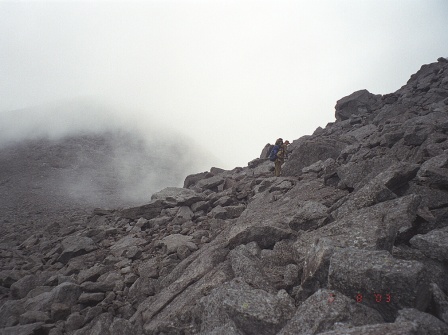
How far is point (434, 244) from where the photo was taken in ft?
20.9

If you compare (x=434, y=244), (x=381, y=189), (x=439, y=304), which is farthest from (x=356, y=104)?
(x=439, y=304)

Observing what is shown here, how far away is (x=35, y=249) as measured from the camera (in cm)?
2019

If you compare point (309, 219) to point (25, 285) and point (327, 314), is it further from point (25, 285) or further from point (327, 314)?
point (25, 285)

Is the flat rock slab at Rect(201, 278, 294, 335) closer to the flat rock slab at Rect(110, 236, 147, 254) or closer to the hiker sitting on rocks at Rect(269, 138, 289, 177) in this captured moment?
the flat rock slab at Rect(110, 236, 147, 254)

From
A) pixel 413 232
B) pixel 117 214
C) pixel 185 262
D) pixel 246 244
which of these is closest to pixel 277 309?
pixel 246 244

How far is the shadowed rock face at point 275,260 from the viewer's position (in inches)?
212

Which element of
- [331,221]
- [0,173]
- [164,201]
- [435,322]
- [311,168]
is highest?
[0,173]

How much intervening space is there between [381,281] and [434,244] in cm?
241

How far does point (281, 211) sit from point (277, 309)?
7204mm

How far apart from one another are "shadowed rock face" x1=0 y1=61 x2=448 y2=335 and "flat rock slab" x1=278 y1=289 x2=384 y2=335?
24 millimetres

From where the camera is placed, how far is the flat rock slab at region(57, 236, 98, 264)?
16602mm

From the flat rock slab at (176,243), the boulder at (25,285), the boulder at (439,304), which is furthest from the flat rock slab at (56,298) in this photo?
the boulder at (439,304)

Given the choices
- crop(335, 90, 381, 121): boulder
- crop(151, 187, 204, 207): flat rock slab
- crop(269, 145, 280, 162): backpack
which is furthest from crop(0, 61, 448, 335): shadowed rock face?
crop(335, 90, 381, 121): boulder

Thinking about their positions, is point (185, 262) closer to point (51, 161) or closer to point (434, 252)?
point (434, 252)
